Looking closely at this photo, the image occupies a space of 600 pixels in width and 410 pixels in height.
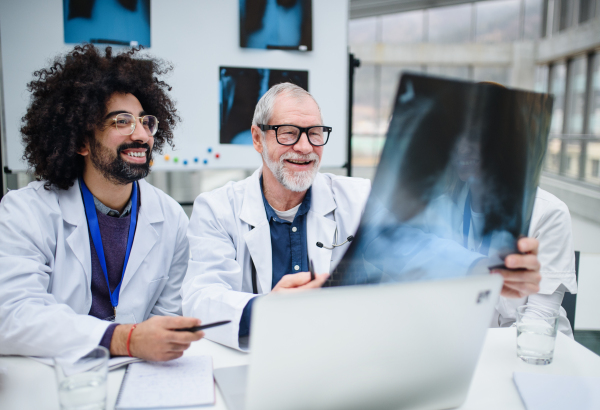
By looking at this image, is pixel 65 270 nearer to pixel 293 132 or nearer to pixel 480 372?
pixel 293 132

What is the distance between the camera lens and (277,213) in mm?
A: 1581

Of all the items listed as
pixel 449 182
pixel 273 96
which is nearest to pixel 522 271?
pixel 449 182

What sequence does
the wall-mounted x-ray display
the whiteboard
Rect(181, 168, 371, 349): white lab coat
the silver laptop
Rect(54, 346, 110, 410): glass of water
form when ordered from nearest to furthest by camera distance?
the silver laptop → Rect(54, 346, 110, 410): glass of water → Rect(181, 168, 371, 349): white lab coat → the whiteboard → the wall-mounted x-ray display

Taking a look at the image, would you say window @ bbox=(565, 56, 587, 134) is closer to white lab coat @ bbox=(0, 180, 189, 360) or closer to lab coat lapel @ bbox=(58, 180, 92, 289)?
white lab coat @ bbox=(0, 180, 189, 360)

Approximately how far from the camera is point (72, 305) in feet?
4.53

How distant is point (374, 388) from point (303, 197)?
1.04 metres

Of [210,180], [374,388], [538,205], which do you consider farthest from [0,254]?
[538,205]

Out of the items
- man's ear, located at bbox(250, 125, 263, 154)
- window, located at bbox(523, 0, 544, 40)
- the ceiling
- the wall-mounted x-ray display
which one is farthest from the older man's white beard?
window, located at bbox(523, 0, 544, 40)

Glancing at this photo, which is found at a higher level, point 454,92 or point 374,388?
point 454,92

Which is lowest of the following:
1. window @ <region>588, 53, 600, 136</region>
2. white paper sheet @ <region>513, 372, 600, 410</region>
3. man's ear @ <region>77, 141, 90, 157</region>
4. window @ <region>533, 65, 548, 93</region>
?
white paper sheet @ <region>513, 372, 600, 410</region>

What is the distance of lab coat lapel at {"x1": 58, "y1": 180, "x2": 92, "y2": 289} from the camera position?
139cm

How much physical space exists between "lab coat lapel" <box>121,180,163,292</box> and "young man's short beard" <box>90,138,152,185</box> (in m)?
0.11

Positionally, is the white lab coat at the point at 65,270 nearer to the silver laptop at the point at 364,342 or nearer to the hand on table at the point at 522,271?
the silver laptop at the point at 364,342

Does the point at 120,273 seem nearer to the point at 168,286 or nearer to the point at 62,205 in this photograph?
the point at 168,286
